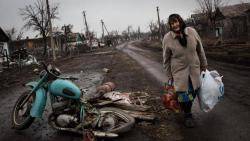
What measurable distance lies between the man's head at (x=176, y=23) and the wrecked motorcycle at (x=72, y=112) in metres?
1.67

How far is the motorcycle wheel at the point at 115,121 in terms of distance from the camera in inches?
204

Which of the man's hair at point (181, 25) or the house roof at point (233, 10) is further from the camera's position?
the house roof at point (233, 10)

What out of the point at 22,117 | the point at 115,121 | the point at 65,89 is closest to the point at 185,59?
the point at 115,121

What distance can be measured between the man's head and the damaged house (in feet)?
66.2

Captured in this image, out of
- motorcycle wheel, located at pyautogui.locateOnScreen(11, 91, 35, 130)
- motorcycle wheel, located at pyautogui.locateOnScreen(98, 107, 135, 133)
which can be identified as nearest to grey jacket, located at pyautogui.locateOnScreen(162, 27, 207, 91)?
motorcycle wheel, located at pyautogui.locateOnScreen(98, 107, 135, 133)

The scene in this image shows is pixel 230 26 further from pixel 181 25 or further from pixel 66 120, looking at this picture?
pixel 66 120

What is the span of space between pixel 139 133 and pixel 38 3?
165ft

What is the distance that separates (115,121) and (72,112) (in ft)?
2.70

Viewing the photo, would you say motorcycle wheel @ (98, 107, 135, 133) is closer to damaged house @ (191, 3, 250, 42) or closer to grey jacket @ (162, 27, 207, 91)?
grey jacket @ (162, 27, 207, 91)

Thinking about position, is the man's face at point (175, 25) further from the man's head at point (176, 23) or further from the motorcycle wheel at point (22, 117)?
the motorcycle wheel at point (22, 117)

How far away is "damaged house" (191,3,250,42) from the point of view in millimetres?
31000

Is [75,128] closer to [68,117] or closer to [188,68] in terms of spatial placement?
[68,117]

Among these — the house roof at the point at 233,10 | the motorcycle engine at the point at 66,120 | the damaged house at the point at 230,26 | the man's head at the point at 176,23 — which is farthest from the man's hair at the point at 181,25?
the house roof at the point at 233,10

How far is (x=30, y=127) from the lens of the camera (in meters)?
6.46
